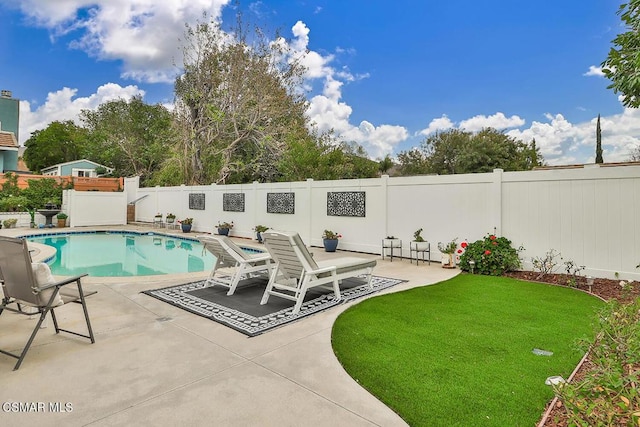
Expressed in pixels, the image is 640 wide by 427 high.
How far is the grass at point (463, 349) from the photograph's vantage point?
8.43ft

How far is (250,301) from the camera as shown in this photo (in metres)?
5.38

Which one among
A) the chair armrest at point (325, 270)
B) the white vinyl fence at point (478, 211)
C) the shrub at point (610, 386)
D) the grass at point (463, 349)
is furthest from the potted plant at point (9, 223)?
the shrub at point (610, 386)

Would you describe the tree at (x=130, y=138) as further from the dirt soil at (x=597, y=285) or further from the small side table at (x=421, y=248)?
the dirt soil at (x=597, y=285)

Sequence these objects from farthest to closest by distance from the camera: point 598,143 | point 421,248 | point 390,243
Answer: point 598,143 < point 390,243 < point 421,248

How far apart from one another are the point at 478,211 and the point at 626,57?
3863 mm

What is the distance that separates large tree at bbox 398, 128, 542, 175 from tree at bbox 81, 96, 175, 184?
67.3 ft

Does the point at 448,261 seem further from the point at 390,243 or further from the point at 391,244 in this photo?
the point at 390,243

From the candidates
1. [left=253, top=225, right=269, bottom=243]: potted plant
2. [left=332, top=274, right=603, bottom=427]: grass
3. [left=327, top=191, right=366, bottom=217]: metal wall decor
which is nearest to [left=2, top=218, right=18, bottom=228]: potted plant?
[left=253, top=225, right=269, bottom=243]: potted plant

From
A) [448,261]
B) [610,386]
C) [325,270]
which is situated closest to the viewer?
A: [610,386]

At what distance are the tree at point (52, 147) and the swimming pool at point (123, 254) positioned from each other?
26.2 meters

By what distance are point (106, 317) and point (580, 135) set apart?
28.0m

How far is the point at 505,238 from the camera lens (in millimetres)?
7707

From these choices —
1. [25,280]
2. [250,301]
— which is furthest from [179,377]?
[250,301]

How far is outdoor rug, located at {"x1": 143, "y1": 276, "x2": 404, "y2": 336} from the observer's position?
4484mm
